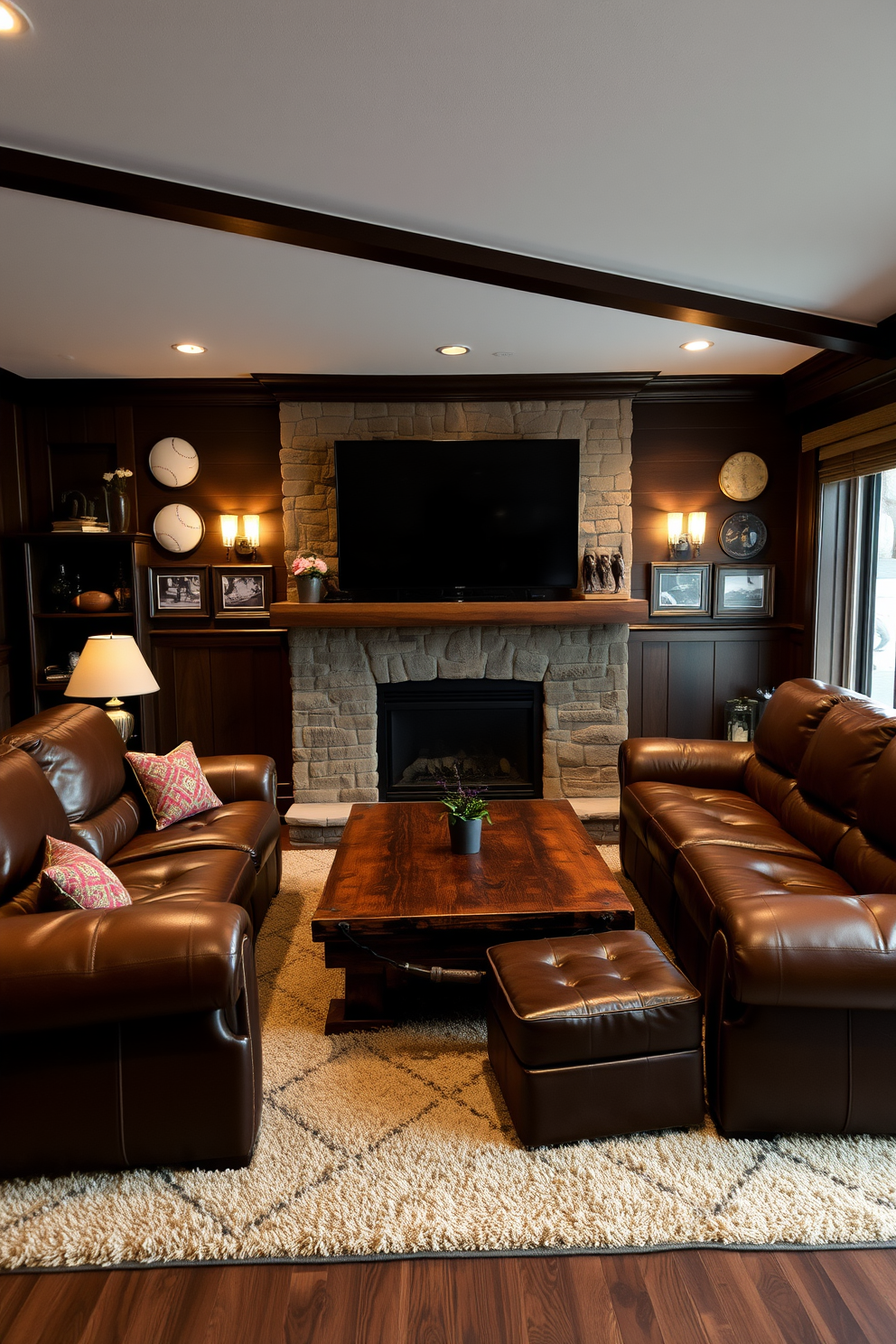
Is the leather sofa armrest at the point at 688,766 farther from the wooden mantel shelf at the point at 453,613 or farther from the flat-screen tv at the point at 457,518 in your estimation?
the flat-screen tv at the point at 457,518

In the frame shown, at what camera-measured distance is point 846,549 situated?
465cm

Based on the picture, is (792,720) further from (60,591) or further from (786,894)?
(60,591)

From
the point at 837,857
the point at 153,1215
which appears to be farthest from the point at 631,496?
the point at 153,1215

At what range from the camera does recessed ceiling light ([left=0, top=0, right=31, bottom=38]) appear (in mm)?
1684

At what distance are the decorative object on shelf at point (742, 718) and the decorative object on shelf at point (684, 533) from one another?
38.2 inches

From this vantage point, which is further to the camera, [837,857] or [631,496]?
[631,496]

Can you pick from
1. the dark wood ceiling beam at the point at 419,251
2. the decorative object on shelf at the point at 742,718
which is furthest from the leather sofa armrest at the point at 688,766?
the dark wood ceiling beam at the point at 419,251

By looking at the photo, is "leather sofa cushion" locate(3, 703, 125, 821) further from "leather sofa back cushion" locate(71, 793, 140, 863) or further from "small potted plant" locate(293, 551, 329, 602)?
"small potted plant" locate(293, 551, 329, 602)

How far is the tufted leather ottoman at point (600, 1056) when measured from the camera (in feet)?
6.57

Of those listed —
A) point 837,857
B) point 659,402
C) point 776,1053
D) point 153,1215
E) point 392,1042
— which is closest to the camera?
point 153,1215

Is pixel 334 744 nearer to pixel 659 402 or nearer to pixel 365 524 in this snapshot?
pixel 365 524

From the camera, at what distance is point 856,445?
13.7 ft

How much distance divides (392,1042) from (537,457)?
3355 millimetres

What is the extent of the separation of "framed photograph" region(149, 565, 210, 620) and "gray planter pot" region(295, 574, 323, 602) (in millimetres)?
691
